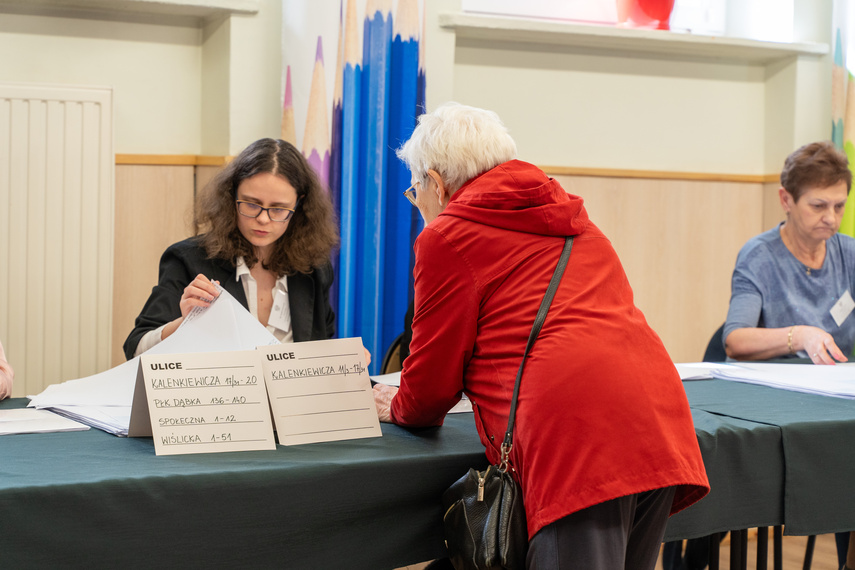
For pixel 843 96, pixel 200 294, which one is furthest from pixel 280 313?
pixel 843 96

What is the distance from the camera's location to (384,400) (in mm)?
1622

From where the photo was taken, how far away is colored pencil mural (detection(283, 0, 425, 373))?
2760 millimetres

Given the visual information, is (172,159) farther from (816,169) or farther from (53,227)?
(816,169)

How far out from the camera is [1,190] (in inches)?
105

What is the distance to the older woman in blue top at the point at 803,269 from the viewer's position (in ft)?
8.54

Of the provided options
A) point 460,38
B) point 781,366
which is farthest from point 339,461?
point 460,38

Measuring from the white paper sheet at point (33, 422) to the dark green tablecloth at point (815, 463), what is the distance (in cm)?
117

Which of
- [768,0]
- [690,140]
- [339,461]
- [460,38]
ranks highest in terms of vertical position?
[768,0]

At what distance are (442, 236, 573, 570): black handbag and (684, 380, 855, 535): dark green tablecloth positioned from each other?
48 cm

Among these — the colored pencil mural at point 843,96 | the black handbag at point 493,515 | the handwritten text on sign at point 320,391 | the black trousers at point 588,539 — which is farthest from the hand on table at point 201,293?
the colored pencil mural at point 843,96

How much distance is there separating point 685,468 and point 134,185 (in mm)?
2298

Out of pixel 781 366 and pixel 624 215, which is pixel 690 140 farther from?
pixel 781 366

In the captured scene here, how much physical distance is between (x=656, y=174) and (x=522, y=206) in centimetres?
243

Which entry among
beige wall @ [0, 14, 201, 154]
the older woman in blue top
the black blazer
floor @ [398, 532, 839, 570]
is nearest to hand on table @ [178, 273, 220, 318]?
the black blazer
